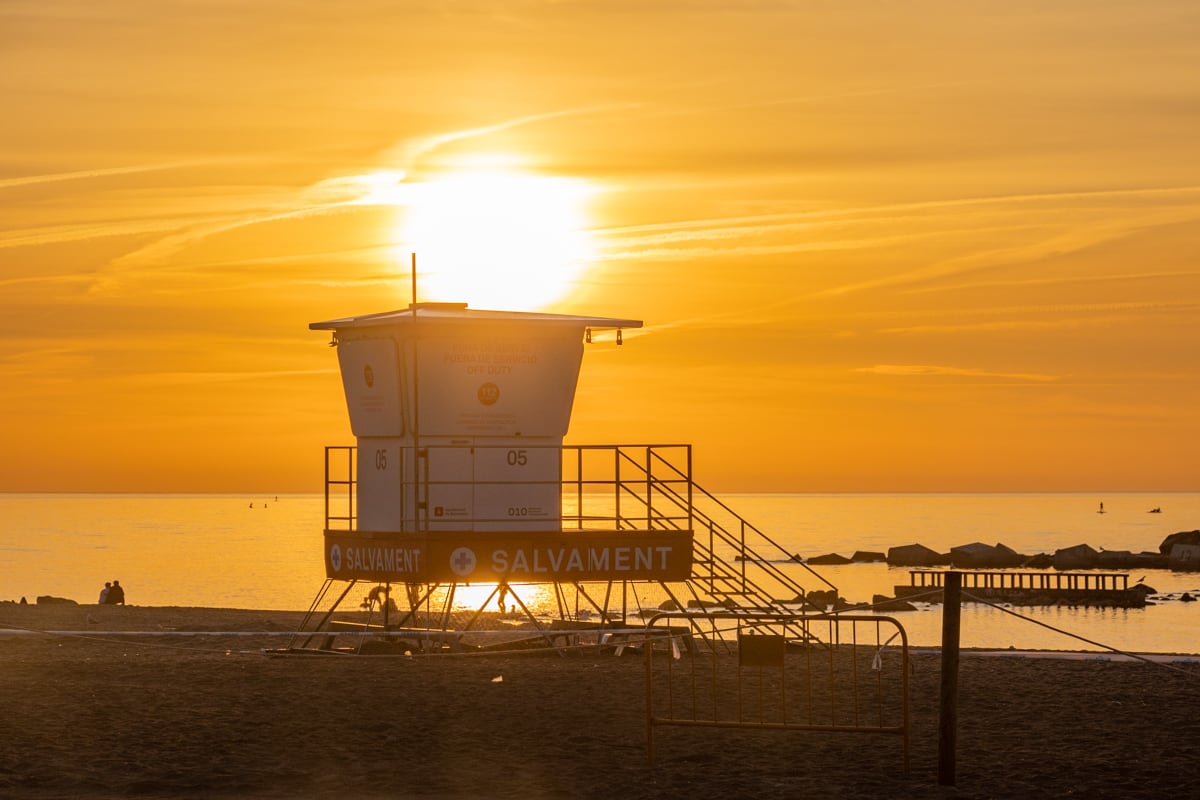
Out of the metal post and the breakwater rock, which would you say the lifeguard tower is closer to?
the metal post

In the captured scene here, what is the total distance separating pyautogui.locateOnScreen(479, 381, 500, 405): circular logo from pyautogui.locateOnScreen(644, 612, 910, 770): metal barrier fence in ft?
16.6

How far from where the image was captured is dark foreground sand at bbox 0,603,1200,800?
1627 cm

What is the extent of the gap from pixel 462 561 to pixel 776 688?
6.83 m

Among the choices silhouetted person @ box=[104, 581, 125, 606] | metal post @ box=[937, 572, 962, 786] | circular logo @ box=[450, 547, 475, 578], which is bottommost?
silhouetted person @ box=[104, 581, 125, 606]

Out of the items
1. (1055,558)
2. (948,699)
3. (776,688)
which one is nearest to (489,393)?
(776,688)

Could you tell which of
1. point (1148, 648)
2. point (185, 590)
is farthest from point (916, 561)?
point (1148, 648)

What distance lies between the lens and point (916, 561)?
5591 inches

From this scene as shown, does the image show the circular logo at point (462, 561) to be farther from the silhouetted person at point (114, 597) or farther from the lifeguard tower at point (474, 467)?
the silhouetted person at point (114, 597)

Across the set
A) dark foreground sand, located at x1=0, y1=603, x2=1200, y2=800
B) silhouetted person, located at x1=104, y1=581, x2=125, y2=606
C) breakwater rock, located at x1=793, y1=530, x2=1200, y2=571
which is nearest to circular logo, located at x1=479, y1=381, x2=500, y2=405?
dark foreground sand, located at x1=0, y1=603, x2=1200, y2=800

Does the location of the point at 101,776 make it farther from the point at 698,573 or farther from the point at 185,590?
the point at 185,590

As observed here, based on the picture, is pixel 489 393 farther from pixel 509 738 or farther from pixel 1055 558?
pixel 1055 558

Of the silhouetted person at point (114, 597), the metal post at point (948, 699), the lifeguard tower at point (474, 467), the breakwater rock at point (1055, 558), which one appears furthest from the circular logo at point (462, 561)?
the breakwater rock at point (1055, 558)

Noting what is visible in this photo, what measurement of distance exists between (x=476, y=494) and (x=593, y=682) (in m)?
5.54

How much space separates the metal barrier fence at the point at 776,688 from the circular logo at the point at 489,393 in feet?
16.6
